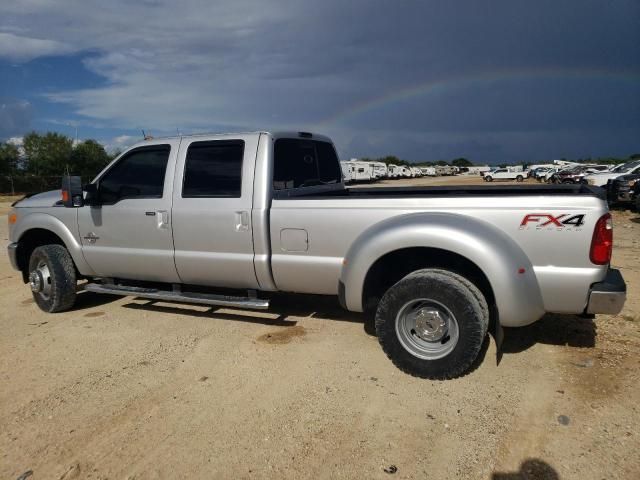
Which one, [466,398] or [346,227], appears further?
[346,227]

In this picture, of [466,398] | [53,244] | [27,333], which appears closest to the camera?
[466,398]

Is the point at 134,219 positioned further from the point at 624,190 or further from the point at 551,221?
the point at 624,190

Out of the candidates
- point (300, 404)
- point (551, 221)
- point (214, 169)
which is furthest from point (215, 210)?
Answer: point (551, 221)

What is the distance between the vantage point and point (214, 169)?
4676 millimetres

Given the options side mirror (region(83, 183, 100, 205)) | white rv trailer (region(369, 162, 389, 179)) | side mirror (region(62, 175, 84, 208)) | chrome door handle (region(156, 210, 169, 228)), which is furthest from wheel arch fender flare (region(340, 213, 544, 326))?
white rv trailer (region(369, 162, 389, 179))

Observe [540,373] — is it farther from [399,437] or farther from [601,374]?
[399,437]

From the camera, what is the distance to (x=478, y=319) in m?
3.49

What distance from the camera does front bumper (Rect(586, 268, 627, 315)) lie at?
10.8 ft

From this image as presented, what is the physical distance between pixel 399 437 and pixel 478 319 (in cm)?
105

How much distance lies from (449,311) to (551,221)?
955mm

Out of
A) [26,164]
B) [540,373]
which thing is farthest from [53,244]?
[26,164]

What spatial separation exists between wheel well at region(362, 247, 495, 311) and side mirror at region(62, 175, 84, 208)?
3.28 meters

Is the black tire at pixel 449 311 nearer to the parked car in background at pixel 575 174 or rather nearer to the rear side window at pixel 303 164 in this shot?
the rear side window at pixel 303 164

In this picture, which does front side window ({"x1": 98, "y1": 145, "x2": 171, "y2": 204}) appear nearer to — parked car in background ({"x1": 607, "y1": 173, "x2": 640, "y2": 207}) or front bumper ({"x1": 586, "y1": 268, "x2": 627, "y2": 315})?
front bumper ({"x1": 586, "y1": 268, "x2": 627, "y2": 315})
